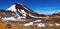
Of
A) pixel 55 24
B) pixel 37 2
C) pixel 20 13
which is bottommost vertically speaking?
pixel 55 24

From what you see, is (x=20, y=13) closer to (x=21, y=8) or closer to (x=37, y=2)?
(x=21, y=8)

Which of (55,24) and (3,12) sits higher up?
(3,12)

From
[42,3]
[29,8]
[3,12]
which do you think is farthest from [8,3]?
[42,3]

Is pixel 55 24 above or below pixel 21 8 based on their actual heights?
below

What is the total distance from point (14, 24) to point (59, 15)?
927 millimetres

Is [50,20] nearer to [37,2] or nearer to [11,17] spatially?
[37,2]

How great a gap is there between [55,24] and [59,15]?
8.0 inches

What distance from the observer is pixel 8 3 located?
11.6 ft

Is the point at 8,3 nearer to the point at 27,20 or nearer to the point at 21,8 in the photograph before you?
the point at 21,8

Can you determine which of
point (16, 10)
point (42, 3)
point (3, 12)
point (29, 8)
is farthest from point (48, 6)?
point (3, 12)

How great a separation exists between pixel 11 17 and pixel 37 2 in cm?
62

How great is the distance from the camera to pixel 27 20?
11.3ft

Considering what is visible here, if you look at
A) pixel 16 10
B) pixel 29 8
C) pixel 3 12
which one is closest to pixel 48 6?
pixel 29 8

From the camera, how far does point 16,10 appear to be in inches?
136
